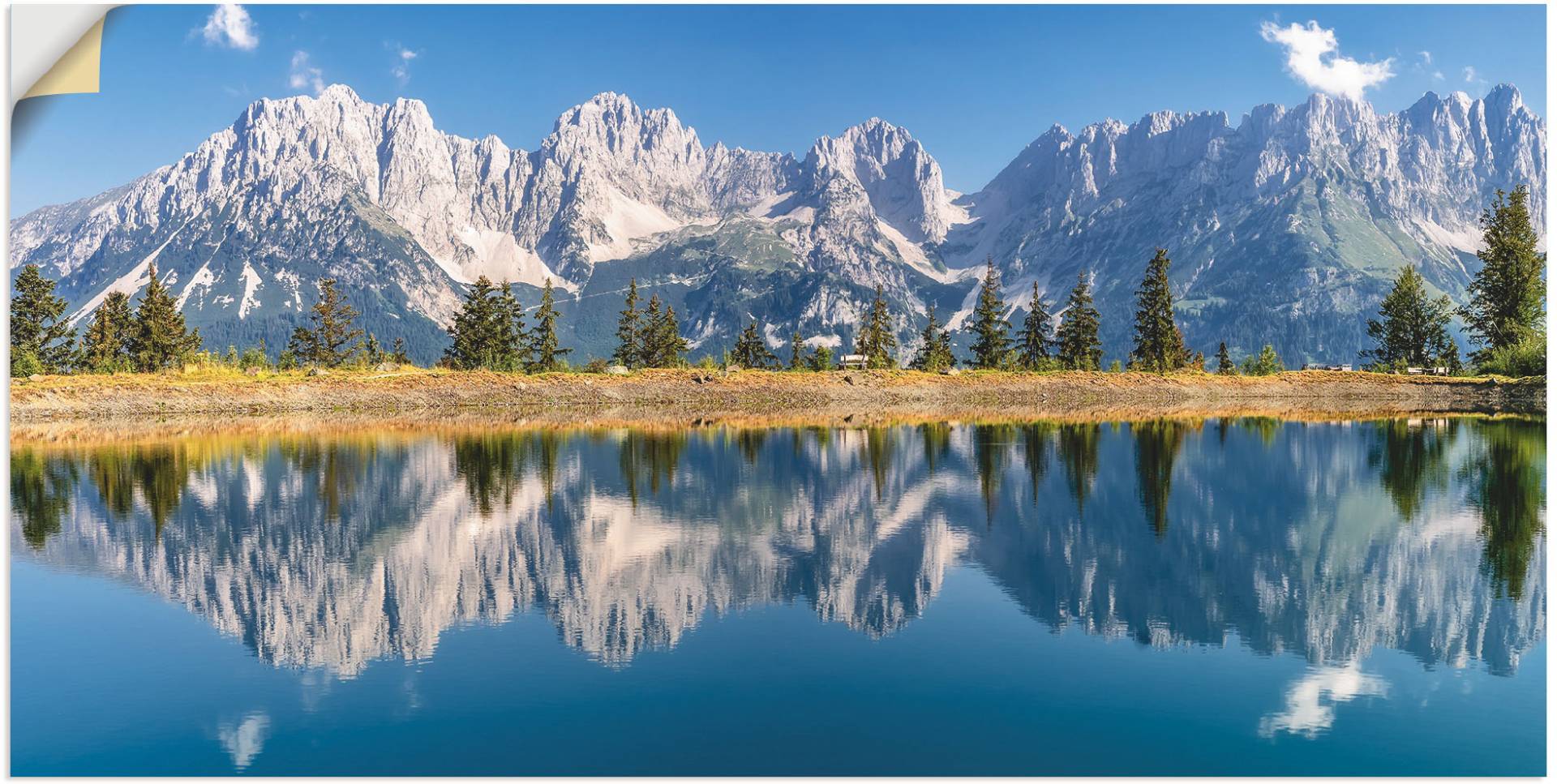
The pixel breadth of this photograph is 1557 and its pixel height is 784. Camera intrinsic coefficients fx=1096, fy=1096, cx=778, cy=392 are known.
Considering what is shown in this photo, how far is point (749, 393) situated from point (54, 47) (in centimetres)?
6559

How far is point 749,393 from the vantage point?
76500mm

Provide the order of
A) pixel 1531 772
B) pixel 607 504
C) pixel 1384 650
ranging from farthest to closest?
pixel 607 504
pixel 1384 650
pixel 1531 772

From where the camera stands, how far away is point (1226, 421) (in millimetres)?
54594

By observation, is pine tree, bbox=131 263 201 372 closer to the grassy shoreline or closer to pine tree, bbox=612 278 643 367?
the grassy shoreline

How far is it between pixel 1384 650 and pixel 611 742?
956cm

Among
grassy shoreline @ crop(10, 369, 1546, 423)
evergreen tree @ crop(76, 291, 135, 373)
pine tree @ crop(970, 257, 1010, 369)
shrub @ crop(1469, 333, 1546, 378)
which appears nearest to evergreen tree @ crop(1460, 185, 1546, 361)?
shrub @ crop(1469, 333, 1546, 378)

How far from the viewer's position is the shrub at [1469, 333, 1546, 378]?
74.6m

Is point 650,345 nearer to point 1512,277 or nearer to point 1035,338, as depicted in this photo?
point 1035,338

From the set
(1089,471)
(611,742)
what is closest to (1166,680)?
(611,742)

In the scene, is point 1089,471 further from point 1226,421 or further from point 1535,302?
point 1535,302

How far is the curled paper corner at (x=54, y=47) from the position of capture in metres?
11.2

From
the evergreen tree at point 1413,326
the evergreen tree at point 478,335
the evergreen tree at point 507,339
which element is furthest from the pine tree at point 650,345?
the evergreen tree at point 1413,326

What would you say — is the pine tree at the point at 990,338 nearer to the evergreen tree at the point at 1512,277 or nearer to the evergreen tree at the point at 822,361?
the evergreen tree at the point at 822,361

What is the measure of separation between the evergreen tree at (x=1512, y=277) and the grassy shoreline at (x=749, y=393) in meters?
6.27
